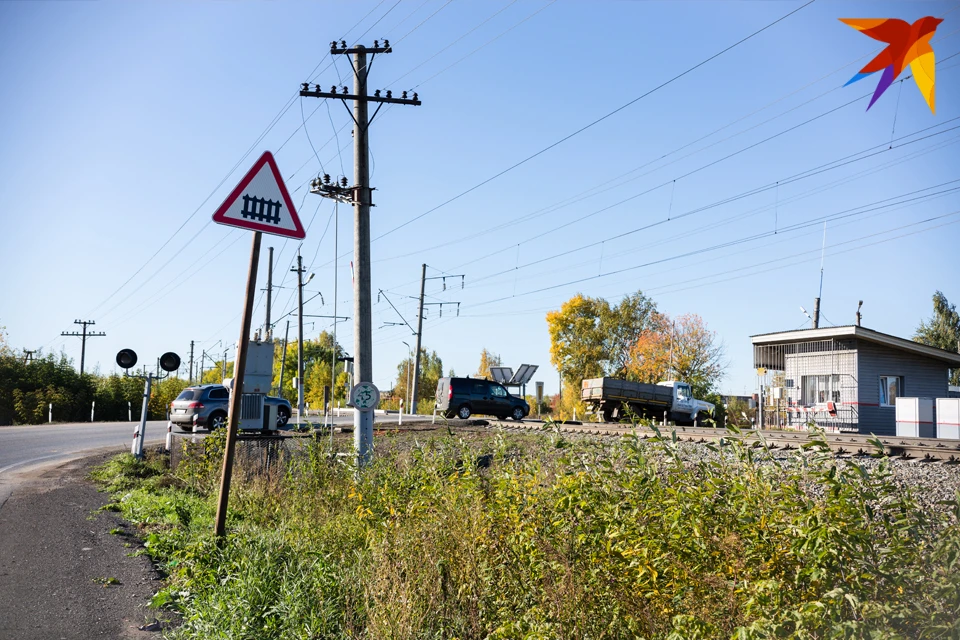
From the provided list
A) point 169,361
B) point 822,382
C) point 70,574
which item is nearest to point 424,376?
point 822,382

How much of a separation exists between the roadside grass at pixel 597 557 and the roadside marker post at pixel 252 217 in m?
0.76

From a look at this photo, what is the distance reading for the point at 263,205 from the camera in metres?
6.80

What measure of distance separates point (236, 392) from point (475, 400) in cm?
3019

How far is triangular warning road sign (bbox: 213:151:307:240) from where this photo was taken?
6.65 metres

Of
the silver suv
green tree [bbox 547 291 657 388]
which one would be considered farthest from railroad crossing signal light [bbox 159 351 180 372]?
green tree [bbox 547 291 657 388]

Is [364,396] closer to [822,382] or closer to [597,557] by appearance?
[597,557]

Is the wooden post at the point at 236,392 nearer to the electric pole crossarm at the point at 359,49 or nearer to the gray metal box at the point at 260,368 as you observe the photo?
the electric pole crossarm at the point at 359,49

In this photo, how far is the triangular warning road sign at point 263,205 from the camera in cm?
665

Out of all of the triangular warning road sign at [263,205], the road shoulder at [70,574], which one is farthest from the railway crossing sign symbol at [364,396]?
the triangular warning road sign at [263,205]

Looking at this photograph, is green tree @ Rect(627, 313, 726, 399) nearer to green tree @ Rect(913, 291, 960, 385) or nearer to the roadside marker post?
green tree @ Rect(913, 291, 960, 385)

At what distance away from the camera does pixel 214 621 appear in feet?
17.7

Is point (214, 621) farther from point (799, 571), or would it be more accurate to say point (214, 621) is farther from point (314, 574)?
point (799, 571)

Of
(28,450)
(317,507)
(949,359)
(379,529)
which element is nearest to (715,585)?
(379,529)

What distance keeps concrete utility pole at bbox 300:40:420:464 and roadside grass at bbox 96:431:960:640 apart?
213 inches
